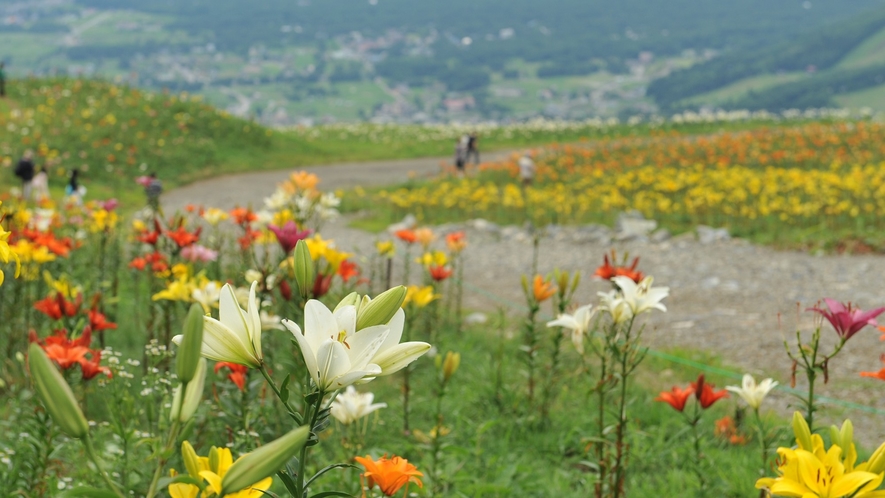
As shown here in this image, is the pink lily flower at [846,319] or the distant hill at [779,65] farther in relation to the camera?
the distant hill at [779,65]

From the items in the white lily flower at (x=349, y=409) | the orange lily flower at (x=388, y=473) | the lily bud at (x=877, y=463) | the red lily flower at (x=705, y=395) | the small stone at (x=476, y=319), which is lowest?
the small stone at (x=476, y=319)

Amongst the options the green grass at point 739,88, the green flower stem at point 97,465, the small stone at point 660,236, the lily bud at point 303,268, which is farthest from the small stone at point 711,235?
the green grass at point 739,88

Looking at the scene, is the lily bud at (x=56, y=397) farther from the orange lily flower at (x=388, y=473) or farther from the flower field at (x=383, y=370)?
the orange lily flower at (x=388, y=473)

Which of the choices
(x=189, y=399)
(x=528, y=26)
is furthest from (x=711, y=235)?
(x=528, y=26)

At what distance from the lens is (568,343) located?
18.0 ft

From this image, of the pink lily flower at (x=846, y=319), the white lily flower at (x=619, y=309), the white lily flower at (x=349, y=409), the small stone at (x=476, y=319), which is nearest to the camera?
the pink lily flower at (x=846, y=319)

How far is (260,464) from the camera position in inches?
30.0

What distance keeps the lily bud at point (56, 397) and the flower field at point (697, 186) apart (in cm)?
990

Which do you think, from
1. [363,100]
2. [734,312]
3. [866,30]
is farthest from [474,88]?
[734,312]

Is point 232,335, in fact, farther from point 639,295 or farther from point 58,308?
point 58,308

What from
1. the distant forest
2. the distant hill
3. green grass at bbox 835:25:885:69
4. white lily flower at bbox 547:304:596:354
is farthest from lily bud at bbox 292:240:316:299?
the distant forest

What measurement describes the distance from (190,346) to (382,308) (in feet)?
0.93

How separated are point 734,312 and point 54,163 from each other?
13282 millimetres

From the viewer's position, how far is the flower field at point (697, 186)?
9.95 m
